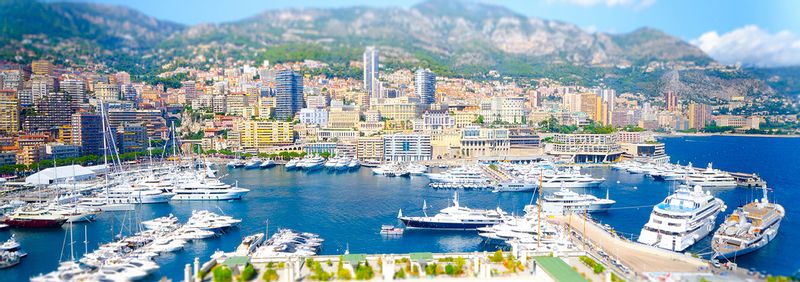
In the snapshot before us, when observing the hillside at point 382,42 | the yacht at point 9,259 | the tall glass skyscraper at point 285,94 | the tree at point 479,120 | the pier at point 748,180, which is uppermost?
the hillside at point 382,42

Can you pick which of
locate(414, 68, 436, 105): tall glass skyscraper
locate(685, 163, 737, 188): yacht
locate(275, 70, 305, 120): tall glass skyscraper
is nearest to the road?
locate(685, 163, 737, 188): yacht

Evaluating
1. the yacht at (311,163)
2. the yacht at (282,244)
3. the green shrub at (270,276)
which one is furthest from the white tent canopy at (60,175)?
the green shrub at (270,276)

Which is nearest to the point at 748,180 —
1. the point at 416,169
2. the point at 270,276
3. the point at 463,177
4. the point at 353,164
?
the point at 463,177

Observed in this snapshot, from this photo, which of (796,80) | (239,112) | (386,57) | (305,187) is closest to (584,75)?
(386,57)

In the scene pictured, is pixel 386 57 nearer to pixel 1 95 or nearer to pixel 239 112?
pixel 239 112

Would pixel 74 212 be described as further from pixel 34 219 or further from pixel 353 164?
pixel 353 164

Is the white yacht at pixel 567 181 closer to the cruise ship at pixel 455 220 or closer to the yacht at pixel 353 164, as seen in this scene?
the cruise ship at pixel 455 220
